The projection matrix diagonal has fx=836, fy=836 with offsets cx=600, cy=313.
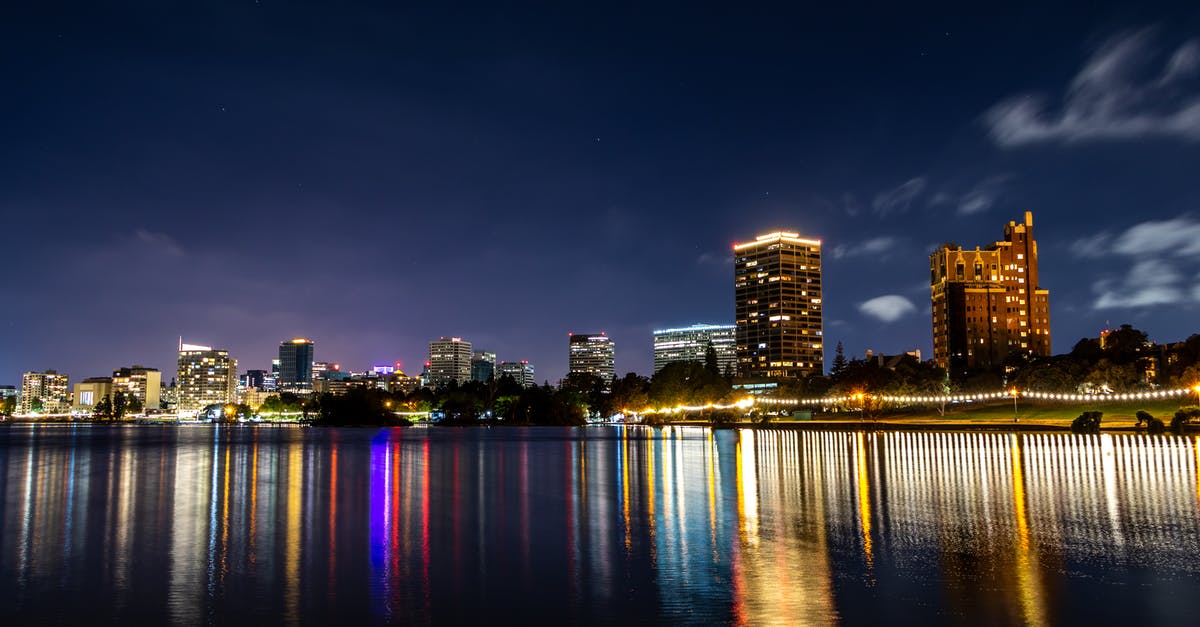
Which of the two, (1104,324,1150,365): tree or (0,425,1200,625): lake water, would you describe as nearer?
(0,425,1200,625): lake water

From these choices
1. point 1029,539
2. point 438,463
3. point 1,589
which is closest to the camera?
point 1,589

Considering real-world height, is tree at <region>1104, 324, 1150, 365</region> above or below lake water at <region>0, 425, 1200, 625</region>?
above

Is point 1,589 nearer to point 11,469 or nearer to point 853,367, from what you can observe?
point 11,469

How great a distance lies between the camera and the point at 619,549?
661 inches

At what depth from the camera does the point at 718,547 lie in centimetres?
1673

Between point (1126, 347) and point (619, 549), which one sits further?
point (1126, 347)

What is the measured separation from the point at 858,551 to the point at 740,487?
13609 millimetres

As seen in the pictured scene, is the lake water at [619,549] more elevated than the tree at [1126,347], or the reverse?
the tree at [1126,347]

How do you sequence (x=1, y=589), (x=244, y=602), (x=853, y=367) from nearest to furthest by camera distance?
(x=244, y=602) → (x=1, y=589) → (x=853, y=367)

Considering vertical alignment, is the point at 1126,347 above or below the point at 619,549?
above

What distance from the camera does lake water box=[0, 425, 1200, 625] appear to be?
1185 cm

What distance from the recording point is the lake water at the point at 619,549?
11852mm

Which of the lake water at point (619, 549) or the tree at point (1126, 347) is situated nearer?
the lake water at point (619, 549)

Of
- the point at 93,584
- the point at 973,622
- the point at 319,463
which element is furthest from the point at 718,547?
the point at 319,463
